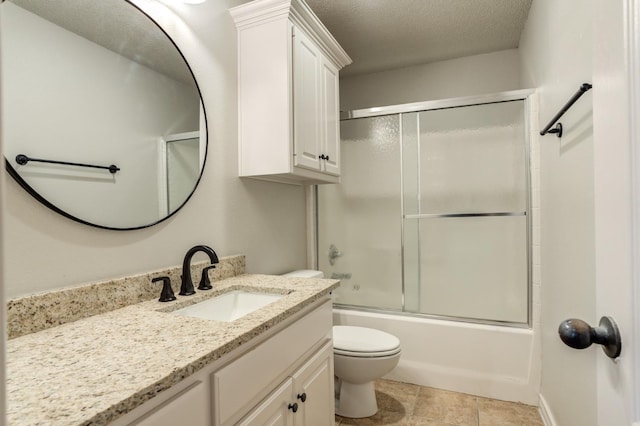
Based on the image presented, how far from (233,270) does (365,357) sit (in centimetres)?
83

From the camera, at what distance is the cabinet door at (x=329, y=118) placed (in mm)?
2078

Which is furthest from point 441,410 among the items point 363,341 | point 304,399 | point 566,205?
point 566,205

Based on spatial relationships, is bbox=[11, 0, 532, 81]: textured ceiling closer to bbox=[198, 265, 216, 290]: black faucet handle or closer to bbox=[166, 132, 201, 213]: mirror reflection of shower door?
bbox=[166, 132, 201, 213]: mirror reflection of shower door

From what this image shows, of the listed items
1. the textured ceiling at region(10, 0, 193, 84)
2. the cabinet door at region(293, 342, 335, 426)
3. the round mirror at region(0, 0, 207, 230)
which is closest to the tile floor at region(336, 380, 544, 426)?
the cabinet door at region(293, 342, 335, 426)

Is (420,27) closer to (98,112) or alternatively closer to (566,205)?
(566,205)

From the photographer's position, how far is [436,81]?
3012mm

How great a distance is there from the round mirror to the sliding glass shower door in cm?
145

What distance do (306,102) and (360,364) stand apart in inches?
57.4

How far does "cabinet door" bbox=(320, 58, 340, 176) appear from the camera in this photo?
81.8 inches

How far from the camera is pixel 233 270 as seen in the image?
1737mm

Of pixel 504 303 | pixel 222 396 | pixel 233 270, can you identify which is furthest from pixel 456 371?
pixel 222 396

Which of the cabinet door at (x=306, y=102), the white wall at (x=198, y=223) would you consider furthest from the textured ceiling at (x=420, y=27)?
the white wall at (x=198, y=223)

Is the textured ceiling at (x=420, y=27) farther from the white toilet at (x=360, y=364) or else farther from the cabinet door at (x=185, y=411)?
the cabinet door at (x=185, y=411)

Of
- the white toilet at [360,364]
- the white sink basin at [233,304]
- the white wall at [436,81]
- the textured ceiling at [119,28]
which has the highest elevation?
the white wall at [436,81]
